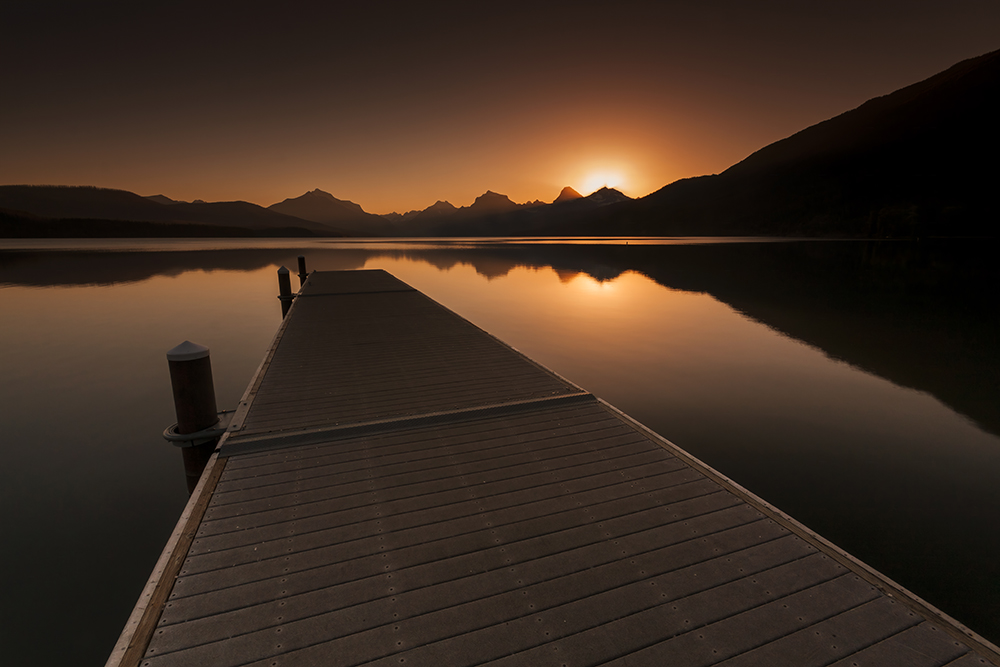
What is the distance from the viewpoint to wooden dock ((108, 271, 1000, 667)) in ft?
8.86

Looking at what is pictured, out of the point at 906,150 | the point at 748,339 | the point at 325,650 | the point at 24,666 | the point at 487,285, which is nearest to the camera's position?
the point at 325,650

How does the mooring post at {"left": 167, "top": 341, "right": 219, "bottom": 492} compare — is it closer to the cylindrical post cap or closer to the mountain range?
the cylindrical post cap

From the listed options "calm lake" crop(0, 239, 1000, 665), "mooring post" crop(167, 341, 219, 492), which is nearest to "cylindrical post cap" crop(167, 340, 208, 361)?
"mooring post" crop(167, 341, 219, 492)

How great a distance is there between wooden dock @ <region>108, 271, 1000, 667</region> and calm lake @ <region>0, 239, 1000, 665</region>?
2134 mm

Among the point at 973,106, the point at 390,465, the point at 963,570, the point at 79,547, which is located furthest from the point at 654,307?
the point at 973,106

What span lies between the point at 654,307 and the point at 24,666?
2138cm

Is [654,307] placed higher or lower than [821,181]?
lower

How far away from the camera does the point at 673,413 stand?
895 cm

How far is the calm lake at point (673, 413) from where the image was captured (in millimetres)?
4984

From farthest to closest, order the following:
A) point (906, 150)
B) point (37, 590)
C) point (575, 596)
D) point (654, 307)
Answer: point (906, 150) → point (654, 307) → point (37, 590) → point (575, 596)

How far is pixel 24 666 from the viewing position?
3.99m

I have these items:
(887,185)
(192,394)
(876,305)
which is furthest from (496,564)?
(887,185)

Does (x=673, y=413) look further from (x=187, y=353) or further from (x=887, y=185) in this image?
(x=887, y=185)

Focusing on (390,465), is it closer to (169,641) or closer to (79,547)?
(169,641)
